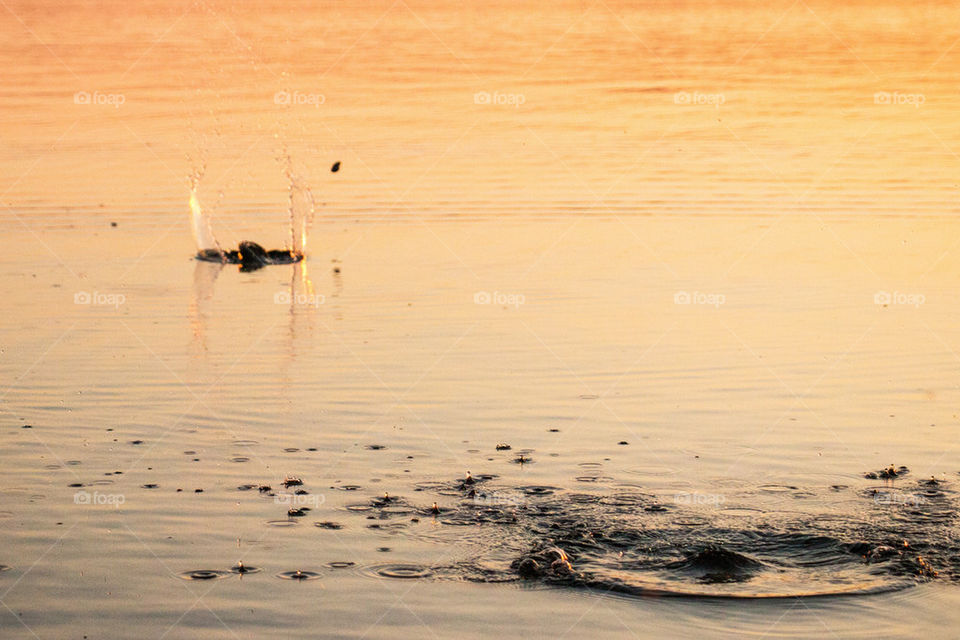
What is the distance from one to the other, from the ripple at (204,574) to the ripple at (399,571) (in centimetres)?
97

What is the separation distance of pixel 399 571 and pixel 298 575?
27.3 inches

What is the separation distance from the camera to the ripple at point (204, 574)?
31.7ft

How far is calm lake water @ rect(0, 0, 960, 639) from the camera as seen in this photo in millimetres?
9594

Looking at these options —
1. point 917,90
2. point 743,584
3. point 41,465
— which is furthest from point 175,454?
point 917,90

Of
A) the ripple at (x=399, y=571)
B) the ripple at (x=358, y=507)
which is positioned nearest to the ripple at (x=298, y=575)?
the ripple at (x=399, y=571)

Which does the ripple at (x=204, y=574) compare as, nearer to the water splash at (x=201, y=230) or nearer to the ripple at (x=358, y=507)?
the ripple at (x=358, y=507)

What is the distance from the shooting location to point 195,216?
75.8 ft

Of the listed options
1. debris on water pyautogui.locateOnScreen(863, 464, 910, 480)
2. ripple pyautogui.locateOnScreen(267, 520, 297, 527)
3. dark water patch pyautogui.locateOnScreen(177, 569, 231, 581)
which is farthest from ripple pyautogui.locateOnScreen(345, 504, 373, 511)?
debris on water pyautogui.locateOnScreen(863, 464, 910, 480)

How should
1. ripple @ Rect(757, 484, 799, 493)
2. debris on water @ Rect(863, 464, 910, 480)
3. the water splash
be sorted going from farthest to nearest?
the water splash
debris on water @ Rect(863, 464, 910, 480)
ripple @ Rect(757, 484, 799, 493)

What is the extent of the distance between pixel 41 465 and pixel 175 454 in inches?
44.2

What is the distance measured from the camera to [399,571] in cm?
980

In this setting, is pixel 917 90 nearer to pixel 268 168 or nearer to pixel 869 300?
pixel 268 168

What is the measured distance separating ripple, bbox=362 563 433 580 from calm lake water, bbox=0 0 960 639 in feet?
0.16

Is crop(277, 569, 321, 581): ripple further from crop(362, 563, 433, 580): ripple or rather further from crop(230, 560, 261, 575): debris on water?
crop(362, 563, 433, 580): ripple
